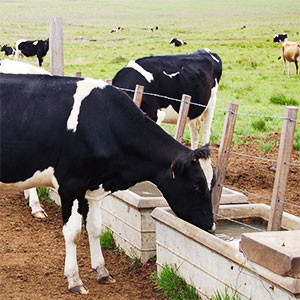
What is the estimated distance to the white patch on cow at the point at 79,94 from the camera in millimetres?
5324

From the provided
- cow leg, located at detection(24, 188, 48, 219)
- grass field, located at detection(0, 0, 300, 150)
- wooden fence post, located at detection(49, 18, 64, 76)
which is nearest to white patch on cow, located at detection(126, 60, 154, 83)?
wooden fence post, located at detection(49, 18, 64, 76)

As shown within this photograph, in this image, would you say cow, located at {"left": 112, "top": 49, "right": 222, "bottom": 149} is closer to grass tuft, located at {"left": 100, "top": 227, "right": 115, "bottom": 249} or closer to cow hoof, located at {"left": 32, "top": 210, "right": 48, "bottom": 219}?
cow hoof, located at {"left": 32, "top": 210, "right": 48, "bottom": 219}

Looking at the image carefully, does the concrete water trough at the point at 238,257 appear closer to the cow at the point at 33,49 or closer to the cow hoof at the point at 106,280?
the cow hoof at the point at 106,280

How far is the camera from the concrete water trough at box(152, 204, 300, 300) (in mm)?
3889

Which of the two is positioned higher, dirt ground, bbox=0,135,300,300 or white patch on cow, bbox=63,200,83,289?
white patch on cow, bbox=63,200,83,289

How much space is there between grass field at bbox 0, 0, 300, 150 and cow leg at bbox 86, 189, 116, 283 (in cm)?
375

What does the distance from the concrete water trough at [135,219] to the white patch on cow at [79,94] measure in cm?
109

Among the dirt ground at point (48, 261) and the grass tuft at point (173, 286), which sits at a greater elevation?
the grass tuft at point (173, 286)

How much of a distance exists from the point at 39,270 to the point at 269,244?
264 centimetres

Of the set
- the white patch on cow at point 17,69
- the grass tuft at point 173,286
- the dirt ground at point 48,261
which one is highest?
the white patch on cow at point 17,69

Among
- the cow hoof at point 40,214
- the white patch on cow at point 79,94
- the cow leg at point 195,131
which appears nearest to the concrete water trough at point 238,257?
the white patch on cow at point 79,94

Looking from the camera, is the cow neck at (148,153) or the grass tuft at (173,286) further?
the cow neck at (148,153)

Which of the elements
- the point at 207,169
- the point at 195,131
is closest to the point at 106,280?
the point at 207,169

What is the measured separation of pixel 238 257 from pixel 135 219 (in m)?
1.90
